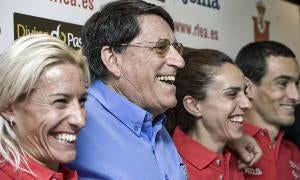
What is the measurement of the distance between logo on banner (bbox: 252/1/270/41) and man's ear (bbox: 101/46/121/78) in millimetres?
1458

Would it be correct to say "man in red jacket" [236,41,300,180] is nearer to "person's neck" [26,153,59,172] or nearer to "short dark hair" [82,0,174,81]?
"short dark hair" [82,0,174,81]

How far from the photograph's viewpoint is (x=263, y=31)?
9.52 ft

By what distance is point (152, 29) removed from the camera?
1.55m

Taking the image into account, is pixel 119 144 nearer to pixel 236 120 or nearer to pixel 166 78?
pixel 166 78

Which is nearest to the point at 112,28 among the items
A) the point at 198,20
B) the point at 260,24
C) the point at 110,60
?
the point at 110,60

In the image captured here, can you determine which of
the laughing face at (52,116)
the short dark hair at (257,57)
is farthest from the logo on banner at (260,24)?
the laughing face at (52,116)

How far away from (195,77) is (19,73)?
89cm

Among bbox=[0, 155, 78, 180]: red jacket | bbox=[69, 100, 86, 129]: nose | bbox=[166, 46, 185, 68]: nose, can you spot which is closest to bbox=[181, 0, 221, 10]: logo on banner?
bbox=[166, 46, 185, 68]: nose

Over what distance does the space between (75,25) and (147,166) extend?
62cm

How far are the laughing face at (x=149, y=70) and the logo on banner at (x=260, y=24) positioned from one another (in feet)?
4.55

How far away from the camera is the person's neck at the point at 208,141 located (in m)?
1.91

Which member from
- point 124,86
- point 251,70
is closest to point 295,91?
point 251,70

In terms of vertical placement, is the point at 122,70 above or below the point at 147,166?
above

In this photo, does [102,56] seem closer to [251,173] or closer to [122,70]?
[122,70]
